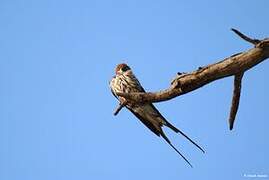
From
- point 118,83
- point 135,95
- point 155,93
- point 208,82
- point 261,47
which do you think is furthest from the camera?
point 118,83

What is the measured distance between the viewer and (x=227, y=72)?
14.1ft

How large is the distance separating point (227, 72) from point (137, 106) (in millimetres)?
2352

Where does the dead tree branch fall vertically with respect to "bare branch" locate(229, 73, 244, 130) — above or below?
above

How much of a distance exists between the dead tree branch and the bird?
1151 mm

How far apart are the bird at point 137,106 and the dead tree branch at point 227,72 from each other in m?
1.15

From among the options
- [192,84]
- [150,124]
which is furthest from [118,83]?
[192,84]

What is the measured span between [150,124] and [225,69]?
3.32m

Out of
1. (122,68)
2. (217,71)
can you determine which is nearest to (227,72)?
(217,71)

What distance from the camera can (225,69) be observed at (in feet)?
14.1

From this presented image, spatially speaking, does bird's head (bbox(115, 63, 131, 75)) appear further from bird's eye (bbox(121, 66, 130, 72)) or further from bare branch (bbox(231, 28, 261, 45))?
bare branch (bbox(231, 28, 261, 45))

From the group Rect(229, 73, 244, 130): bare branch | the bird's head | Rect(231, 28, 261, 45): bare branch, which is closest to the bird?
the bird's head

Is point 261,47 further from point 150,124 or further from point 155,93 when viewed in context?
point 150,124

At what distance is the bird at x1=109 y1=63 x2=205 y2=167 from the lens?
22.1 ft

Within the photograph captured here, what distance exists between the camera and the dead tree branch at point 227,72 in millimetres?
4109
